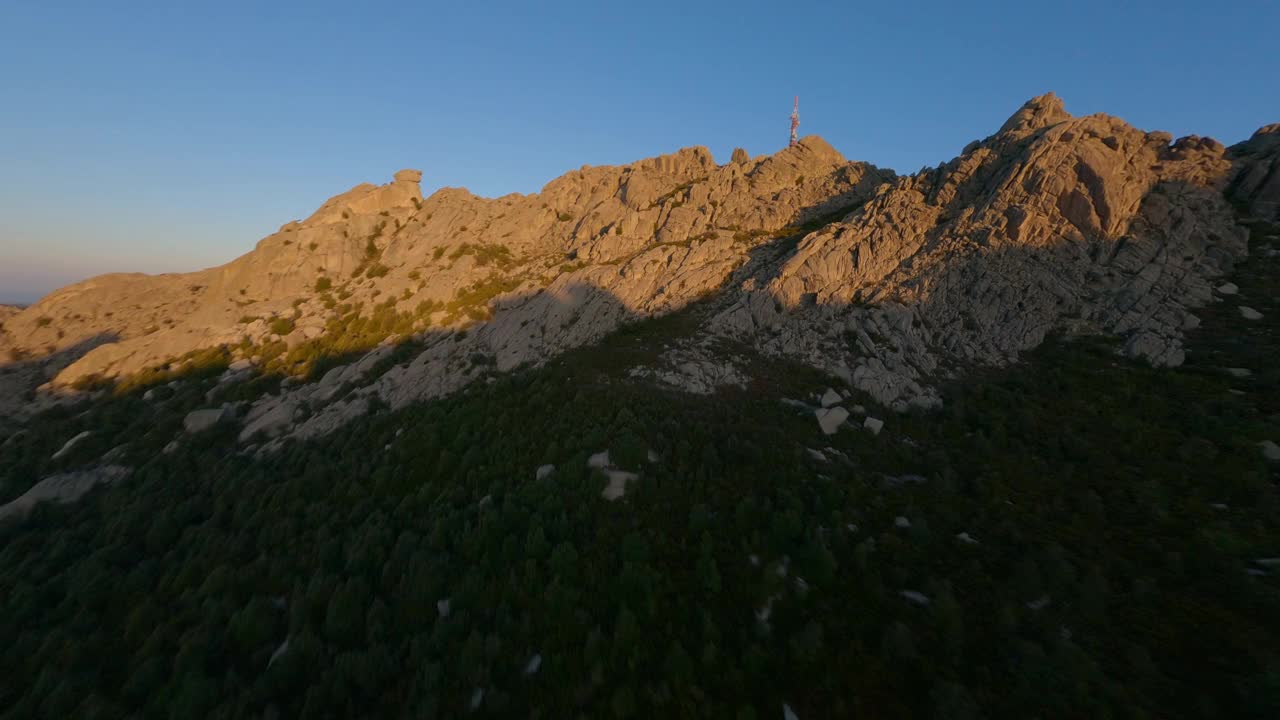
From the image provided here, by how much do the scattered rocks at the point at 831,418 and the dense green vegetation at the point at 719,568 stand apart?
2.77 feet

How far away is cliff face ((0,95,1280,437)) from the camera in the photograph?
22.8m

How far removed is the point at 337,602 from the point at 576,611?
21.8 feet

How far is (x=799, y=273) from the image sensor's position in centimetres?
2867

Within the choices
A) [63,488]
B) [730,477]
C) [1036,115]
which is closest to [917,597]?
[730,477]

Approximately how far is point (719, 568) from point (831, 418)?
10.3 metres

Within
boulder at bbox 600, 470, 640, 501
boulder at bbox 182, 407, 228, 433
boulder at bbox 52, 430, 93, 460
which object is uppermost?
boulder at bbox 600, 470, 640, 501

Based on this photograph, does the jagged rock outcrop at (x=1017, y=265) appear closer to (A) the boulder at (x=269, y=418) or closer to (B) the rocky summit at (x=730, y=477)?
(B) the rocky summit at (x=730, y=477)

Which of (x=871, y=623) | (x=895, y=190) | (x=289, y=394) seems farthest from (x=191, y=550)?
(x=895, y=190)

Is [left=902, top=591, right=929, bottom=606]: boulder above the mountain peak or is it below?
below

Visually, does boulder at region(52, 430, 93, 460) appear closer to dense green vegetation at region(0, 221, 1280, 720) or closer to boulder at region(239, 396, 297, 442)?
dense green vegetation at region(0, 221, 1280, 720)

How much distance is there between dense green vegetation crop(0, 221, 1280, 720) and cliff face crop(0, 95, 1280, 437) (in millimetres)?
4186

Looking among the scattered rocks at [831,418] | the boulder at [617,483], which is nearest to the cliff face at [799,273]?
the scattered rocks at [831,418]

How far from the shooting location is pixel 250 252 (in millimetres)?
48969

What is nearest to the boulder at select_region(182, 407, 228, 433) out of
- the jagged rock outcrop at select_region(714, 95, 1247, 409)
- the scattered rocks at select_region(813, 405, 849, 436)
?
the jagged rock outcrop at select_region(714, 95, 1247, 409)
